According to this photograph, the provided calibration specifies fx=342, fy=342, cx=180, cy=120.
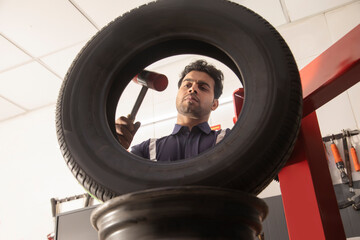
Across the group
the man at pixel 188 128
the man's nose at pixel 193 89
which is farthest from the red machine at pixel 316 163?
the man's nose at pixel 193 89

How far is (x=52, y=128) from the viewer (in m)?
3.50

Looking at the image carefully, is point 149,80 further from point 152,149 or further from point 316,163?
point 316,163

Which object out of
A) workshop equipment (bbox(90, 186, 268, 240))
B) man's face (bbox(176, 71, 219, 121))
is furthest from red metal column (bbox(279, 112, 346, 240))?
man's face (bbox(176, 71, 219, 121))

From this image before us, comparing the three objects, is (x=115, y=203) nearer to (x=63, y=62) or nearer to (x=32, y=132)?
(x=63, y=62)

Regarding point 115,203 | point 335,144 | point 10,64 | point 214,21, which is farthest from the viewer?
point 10,64

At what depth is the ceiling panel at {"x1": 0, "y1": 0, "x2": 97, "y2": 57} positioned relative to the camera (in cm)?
245

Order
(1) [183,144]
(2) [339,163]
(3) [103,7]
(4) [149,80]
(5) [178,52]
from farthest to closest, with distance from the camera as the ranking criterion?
(3) [103,7]
(2) [339,163]
(1) [183,144]
(4) [149,80]
(5) [178,52]

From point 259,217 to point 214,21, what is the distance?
438mm

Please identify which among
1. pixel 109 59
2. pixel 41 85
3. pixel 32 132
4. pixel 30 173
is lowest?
pixel 109 59

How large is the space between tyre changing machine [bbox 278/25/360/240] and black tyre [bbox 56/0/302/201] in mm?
228

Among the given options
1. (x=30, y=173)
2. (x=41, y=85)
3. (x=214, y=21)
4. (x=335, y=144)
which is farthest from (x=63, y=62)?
(x=214, y=21)

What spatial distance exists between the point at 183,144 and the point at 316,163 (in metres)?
0.52

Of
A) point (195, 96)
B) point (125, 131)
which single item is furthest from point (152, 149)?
point (195, 96)

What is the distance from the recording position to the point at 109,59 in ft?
2.65
